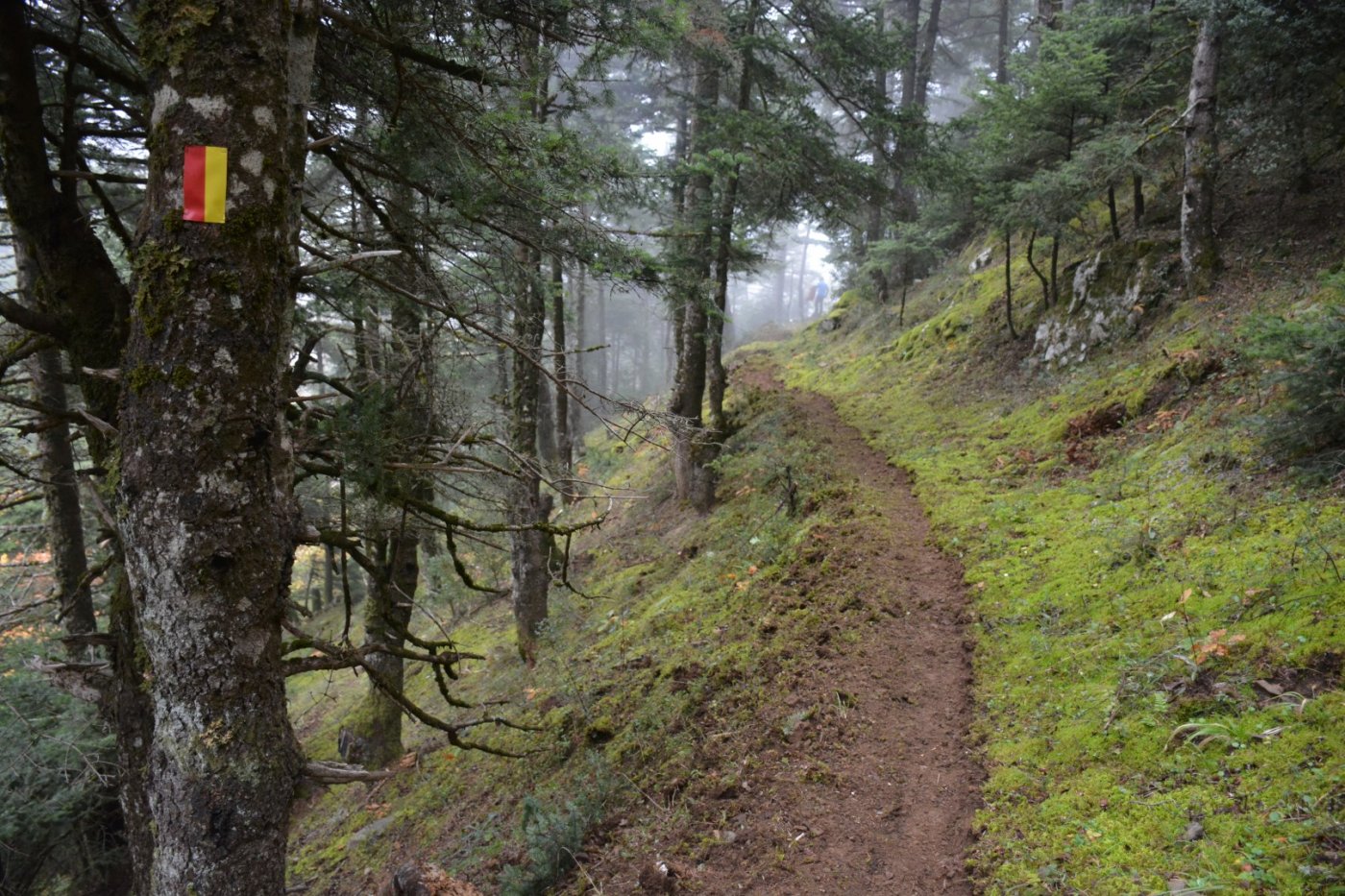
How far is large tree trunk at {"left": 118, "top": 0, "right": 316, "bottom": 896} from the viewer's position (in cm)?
223

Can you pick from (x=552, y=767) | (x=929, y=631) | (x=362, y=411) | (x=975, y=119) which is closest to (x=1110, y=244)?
(x=975, y=119)

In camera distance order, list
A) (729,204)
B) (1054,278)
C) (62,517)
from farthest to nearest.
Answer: (1054,278) → (729,204) → (62,517)

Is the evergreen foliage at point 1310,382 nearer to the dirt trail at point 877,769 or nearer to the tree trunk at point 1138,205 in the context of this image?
the dirt trail at point 877,769

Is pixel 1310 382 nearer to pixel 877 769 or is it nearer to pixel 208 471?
pixel 877 769

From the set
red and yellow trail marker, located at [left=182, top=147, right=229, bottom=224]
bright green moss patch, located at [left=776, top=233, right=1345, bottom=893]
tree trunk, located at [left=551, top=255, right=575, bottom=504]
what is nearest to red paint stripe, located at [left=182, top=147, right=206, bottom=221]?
red and yellow trail marker, located at [left=182, top=147, right=229, bottom=224]

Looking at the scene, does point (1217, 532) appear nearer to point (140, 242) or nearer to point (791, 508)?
point (791, 508)

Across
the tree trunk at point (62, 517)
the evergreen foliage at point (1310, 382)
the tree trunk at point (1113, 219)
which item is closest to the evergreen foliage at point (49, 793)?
the tree trunk at point (62, 517)

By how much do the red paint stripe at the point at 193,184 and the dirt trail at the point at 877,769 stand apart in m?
4.39

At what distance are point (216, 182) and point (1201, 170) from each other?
12.4m

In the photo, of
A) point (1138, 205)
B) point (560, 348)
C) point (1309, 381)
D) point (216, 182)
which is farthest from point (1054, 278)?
point (216, 182)

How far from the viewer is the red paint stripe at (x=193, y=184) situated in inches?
88.7

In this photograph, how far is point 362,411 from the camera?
297 cm

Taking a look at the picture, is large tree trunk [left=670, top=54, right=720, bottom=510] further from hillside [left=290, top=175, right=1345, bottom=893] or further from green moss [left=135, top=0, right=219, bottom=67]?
green moss [left=135, top=0, right=219, bottom=67]

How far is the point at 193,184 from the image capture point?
2.25 m
